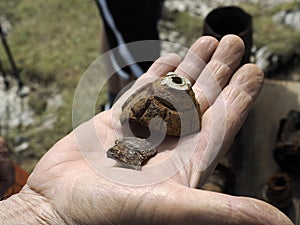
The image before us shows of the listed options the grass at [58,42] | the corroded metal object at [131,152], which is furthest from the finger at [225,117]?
the grass at [58,42]

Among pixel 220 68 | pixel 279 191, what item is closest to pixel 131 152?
pixel 220 68

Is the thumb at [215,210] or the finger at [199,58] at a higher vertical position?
the finger at [199,58]

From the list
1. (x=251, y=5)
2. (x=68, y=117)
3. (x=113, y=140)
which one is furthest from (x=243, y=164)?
(x=251, y=5)

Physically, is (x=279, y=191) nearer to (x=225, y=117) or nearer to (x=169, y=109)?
(x=225, y=117)

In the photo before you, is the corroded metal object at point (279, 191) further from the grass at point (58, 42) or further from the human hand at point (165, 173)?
the grass at point (58, 42)

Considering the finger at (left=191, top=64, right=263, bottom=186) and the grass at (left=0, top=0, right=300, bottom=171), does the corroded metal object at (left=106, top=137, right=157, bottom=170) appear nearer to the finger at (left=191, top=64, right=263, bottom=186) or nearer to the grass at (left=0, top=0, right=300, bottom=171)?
the finger at (left=191, top=64, right=263, bottom=186)

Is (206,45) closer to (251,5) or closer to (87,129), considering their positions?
(87,129)
